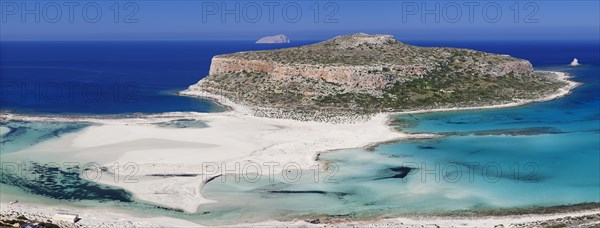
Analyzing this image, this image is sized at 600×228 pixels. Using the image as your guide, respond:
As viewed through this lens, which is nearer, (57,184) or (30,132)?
(57,184)

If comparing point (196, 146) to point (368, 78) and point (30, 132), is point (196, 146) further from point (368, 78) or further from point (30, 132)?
point (368, 78)

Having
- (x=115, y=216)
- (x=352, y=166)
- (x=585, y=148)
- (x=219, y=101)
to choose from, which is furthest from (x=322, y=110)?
(x=115, y=216)

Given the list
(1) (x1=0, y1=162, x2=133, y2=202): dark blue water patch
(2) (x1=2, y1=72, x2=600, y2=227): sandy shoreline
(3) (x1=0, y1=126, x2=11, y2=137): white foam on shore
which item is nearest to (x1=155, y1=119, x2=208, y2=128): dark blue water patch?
(2) (x1=2, y1=72, x2=600, y2=227): sandy shoreline

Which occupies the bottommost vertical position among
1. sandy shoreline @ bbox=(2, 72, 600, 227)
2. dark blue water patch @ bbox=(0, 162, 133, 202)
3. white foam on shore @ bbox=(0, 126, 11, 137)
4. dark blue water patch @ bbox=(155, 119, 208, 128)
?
dark blue water patch @ bbox=(0, 162, 133, 202)

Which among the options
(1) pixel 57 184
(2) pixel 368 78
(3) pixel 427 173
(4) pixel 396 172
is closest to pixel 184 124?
(1) pixel 57 184

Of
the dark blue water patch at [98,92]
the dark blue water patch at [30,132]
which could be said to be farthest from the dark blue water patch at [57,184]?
the dark blue water patch at [98,92]

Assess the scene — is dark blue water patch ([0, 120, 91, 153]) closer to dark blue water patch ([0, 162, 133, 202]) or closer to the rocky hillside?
dark blue water patch ([0, 162, 133, 202])
